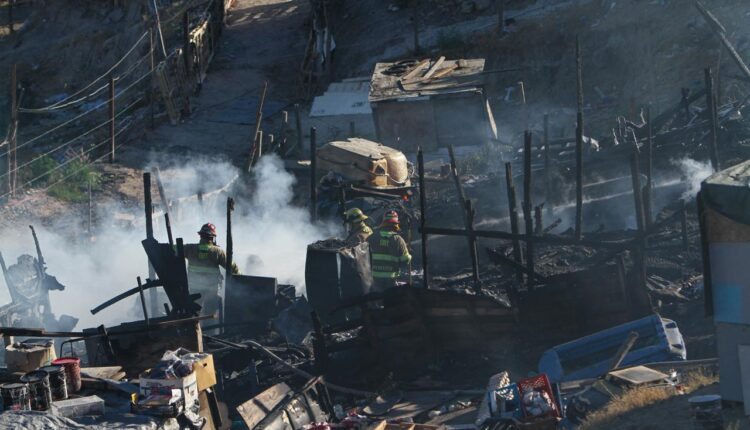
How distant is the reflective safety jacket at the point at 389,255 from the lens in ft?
52.2

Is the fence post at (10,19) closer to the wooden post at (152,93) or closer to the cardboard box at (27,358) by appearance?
the wooden post at (152,93)

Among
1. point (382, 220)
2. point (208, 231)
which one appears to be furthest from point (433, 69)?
point (208, 231)

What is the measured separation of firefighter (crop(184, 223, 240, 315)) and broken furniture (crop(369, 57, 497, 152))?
10677 mm

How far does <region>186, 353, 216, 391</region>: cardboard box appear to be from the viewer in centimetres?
1079

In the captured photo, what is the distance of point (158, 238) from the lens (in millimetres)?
21406

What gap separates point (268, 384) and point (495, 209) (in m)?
7.68

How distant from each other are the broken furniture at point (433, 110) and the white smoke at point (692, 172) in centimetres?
650

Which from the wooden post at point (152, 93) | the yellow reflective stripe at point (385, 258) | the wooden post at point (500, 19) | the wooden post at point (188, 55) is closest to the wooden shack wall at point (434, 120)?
the wooden post at point (500, 19)

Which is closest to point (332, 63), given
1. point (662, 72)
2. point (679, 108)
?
point (662, 72)

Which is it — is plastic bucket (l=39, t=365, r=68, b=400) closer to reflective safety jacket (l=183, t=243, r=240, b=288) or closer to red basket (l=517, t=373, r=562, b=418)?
red basket (l=517, t=373, r=562, b=418)

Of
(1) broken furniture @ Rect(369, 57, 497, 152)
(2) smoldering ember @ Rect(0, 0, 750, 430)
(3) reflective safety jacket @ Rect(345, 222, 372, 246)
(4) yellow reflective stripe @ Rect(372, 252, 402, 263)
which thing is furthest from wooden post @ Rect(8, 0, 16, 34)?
(4) yellow reflective stripe @ Rect(372, 252, 402, 263)

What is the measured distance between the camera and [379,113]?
26.7 metres

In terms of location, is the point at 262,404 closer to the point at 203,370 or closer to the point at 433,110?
the point at 203,370

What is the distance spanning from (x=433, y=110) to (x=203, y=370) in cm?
1615
